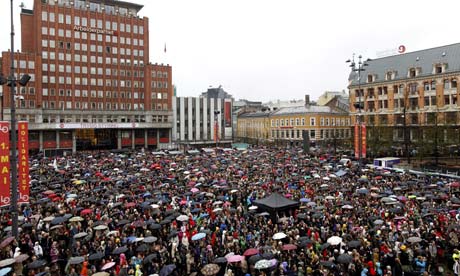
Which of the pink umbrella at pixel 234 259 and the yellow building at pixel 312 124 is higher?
the yellow building at pixel 312 124

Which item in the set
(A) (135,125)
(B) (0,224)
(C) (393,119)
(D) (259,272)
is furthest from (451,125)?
(A) (135,125)

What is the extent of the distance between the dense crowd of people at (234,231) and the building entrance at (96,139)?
5046 cm

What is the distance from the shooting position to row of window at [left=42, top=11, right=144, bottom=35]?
243ft

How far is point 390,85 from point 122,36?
56.2m

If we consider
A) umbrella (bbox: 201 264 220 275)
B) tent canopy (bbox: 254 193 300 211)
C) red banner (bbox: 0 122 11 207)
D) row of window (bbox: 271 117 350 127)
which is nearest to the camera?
→ umbrella (bbox: 201 264 220 275)

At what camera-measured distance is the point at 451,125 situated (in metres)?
52.1

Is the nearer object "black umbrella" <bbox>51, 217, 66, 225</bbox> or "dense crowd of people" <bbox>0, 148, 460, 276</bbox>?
"dense crowd of people" <bbox>0, 148, 460, 276</bbox>

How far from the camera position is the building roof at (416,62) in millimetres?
61344

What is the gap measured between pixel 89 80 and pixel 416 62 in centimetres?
6405

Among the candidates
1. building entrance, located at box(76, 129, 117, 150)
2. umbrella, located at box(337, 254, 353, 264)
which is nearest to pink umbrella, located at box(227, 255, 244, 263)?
umbrella, located at box(337, 254, 353, 264)

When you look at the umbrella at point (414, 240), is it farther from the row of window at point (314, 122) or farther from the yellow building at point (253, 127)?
the yellow building at point (253, 127)

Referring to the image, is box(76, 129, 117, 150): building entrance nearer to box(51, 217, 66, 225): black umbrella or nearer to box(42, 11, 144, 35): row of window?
box(42, 11, 144, 35): row of window

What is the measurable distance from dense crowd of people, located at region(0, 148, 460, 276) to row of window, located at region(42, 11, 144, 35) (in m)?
55.3

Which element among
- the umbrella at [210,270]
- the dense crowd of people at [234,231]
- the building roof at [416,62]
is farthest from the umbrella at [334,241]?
the building roof at [416,62]
